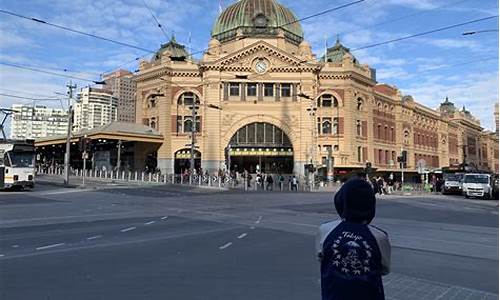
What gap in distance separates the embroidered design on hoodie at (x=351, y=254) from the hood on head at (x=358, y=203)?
152 millimetres

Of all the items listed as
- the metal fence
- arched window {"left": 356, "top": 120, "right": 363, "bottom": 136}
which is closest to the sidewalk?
the metal fence

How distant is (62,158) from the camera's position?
263ft

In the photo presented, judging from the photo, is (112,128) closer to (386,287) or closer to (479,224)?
(479,224)

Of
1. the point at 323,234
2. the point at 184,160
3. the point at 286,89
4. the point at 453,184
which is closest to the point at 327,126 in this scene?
the point at 286,89

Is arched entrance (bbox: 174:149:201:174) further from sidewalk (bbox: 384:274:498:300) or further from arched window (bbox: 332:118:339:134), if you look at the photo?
sidewalk (bbox: 384:274:498:300)

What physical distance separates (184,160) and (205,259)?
5491 centimetres

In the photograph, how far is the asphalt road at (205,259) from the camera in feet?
22.0

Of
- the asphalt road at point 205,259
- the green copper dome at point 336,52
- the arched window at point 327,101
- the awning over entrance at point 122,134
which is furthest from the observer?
the green copper dome at point 336,52

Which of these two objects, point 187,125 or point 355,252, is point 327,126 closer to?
point 187,125

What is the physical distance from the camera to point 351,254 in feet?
10.8

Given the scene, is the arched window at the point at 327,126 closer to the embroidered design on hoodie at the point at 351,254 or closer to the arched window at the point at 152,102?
the arched window at the point at 152,102

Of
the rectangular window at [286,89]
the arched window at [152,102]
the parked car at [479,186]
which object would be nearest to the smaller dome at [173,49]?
the arched window at [152,102]

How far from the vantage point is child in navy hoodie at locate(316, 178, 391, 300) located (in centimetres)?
326

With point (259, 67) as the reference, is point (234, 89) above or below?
below
